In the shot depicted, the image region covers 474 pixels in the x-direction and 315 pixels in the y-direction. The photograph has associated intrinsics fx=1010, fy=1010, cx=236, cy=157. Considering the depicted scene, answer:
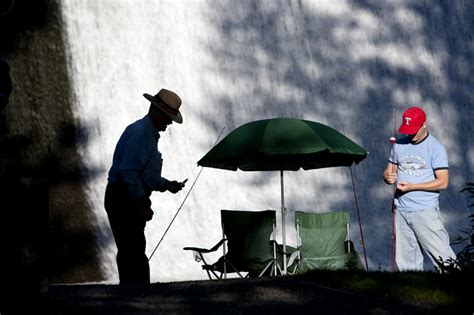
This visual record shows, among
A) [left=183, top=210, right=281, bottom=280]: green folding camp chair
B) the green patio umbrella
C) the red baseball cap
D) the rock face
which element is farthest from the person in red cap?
the rock face

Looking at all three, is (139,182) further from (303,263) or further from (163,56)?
(163,56)

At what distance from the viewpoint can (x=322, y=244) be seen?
9.36 metres

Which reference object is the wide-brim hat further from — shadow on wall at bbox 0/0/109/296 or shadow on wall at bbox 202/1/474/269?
shadow on wall at bbox 202/1/474/269

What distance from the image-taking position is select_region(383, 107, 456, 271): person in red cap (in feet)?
26.4

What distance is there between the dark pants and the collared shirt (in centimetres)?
8

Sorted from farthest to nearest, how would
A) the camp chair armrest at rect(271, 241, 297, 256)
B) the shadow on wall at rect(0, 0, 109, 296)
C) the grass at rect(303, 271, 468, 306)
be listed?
1. the shadow on wall at rect(0, 0, 109, 296)
2. the camp chair armrest at rect(271, 241, 297, 256)
3. the grass at rect(303, 271, 468, 306)

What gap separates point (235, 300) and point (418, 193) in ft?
8.64

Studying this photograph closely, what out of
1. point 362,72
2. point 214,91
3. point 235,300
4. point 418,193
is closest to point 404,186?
point 418,193

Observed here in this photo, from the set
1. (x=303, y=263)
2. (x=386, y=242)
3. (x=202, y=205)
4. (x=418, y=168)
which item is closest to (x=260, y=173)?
(x=202, y=205)

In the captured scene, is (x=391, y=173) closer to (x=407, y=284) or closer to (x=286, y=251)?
(x=286, y=251)

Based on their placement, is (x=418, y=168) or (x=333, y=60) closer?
(x=418, y=168)

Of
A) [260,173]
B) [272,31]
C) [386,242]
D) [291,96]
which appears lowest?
[386,242]

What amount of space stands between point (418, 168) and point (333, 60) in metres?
5.54

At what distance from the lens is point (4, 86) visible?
449 cm
